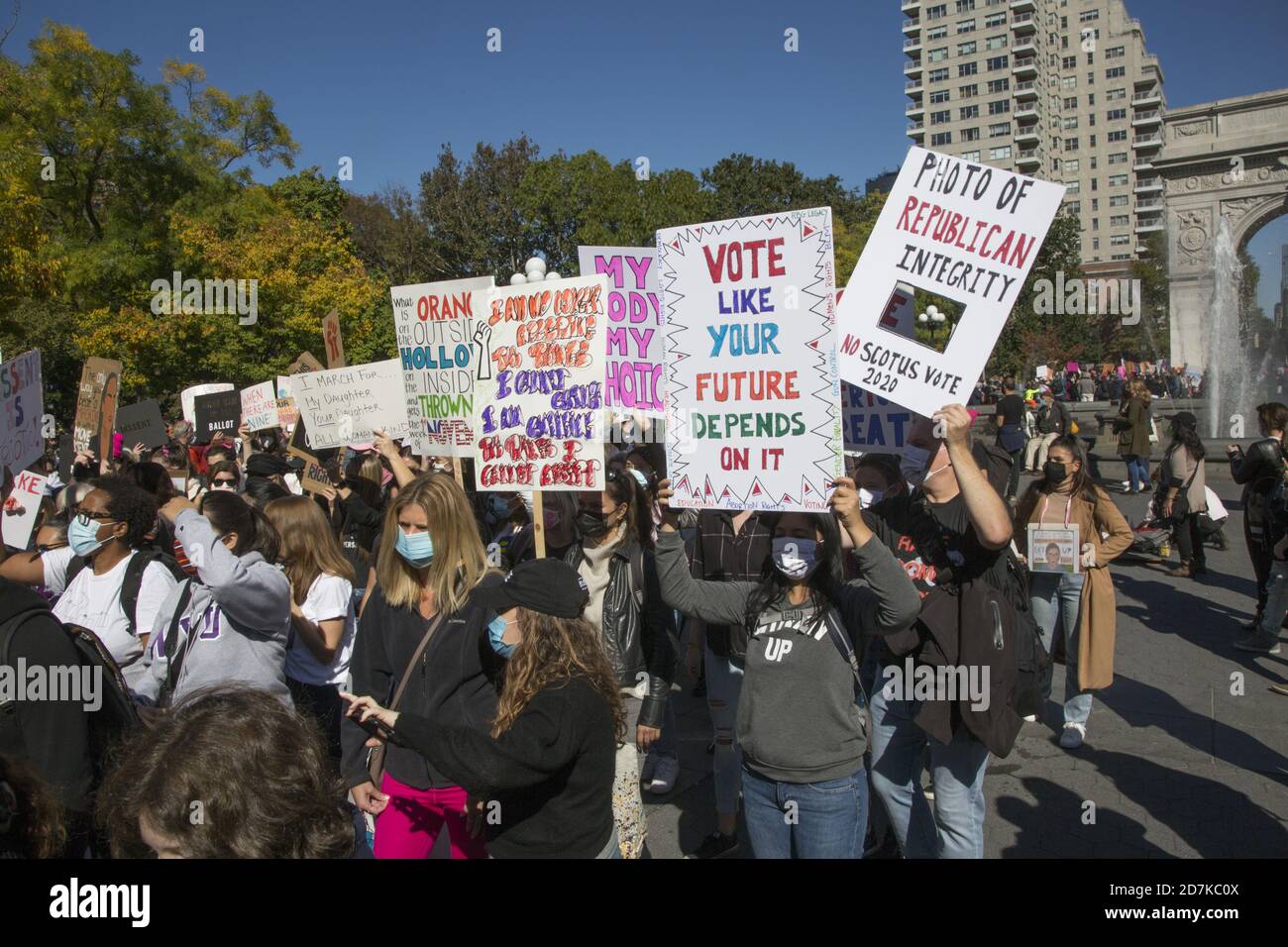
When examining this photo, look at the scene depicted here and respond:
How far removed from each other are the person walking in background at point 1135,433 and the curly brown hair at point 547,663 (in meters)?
15.9

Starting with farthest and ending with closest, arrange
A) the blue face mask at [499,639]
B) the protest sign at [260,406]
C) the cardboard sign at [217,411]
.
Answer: the protest sign at [260,406], the cardboard sign at [217,411], the blue face mask at [499,639]

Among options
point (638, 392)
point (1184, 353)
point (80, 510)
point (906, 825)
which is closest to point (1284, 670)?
point (906, 825)

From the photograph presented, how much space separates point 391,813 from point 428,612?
0.76m

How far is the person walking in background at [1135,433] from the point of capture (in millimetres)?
16219

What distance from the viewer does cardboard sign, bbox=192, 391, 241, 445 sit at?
1212 cm

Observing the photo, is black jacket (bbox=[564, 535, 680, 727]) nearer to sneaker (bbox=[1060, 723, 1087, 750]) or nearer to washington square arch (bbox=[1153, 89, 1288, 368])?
sneaker (bbox=[1060, 723, 1087, 750])

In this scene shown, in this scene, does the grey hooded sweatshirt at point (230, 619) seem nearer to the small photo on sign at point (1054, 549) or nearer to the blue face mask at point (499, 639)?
the blue face mask at point (499, 639)

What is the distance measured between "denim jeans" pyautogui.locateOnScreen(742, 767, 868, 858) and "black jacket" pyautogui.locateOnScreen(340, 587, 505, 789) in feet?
3.40

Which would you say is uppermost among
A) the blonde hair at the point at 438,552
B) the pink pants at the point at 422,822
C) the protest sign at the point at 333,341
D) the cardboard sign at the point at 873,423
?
the protest sign at the point at 333,341

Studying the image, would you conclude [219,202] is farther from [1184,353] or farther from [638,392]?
[1184,353]

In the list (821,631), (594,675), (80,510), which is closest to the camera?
(594,675)

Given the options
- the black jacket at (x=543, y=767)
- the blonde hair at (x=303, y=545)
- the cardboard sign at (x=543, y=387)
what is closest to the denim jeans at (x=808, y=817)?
the black jacket at (x=543, y=767)

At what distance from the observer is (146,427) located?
982 cm

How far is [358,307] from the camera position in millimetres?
27031
